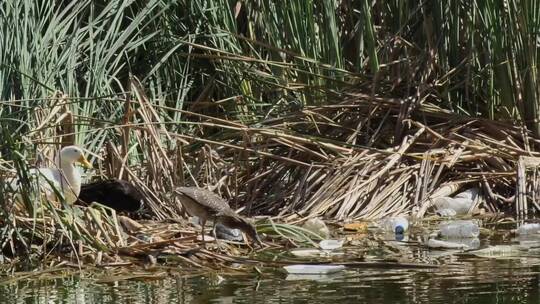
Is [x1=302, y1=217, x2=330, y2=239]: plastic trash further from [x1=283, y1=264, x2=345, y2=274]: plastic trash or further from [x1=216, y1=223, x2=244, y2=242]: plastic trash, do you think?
[x1=283, y1=264, x2=345, y2=274]: plastic trash

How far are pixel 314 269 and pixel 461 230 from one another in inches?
68.6

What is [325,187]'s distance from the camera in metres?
9.05

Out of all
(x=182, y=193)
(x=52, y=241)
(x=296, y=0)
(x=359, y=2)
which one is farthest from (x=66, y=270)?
(x=359, y=2)

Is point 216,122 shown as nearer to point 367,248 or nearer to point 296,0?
point 296,0

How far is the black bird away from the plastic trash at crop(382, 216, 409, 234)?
1685 millimetres

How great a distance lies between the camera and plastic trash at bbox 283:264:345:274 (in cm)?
652

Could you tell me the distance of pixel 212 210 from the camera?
7.34m

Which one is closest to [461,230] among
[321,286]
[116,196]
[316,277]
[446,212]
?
[446,212]

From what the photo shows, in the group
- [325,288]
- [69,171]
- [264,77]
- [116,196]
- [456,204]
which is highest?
A: [264,77]

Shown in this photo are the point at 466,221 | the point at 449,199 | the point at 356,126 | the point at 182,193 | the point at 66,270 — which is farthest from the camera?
the point at 356,126

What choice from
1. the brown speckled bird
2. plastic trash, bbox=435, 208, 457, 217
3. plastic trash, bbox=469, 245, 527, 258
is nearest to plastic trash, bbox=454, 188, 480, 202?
plastic trash, bbox=435, 208, 457, 217

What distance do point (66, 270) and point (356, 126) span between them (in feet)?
11.8

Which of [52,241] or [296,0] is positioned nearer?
Result: [52,241]

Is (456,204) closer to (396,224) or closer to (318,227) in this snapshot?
(396,224)
